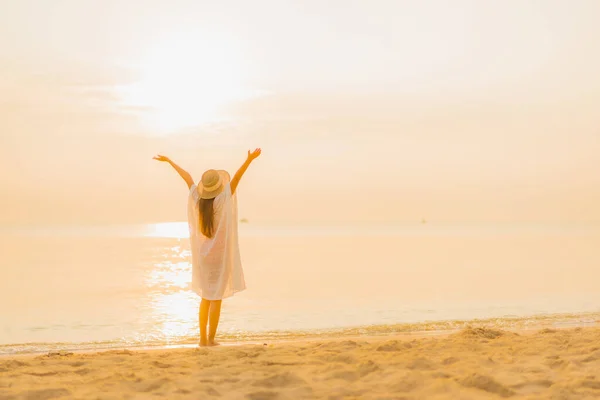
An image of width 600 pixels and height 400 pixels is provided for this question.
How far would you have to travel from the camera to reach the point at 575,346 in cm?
739

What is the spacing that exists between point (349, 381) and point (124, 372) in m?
2.31

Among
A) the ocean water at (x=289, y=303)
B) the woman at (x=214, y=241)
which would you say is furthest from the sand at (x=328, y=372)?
the ocean water at (x=289, y=303)

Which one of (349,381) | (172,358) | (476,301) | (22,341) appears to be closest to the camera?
(349,381)

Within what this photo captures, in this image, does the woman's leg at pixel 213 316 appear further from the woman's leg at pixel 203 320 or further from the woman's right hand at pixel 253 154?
the woman's right hand at pixel 253 154

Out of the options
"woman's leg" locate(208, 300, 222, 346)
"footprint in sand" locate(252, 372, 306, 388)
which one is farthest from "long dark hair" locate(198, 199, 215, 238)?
"footprint in sand" locate(252, 372, 306, 388)

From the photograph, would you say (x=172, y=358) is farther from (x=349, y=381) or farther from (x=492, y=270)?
(x=492, y=270)

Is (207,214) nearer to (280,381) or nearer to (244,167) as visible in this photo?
(244,167)

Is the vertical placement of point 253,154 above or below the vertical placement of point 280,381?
above

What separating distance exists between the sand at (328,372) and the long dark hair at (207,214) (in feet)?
5.18

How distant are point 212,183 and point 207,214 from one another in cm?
42

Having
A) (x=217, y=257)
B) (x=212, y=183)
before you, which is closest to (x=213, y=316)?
(x=217, y=257)

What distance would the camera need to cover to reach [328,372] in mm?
6102

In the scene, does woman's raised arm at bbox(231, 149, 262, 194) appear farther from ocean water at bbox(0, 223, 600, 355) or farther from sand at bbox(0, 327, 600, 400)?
ocean water at bbox(0, 223, 600, 355)

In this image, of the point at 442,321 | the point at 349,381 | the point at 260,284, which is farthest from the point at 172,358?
the point at 260,284
